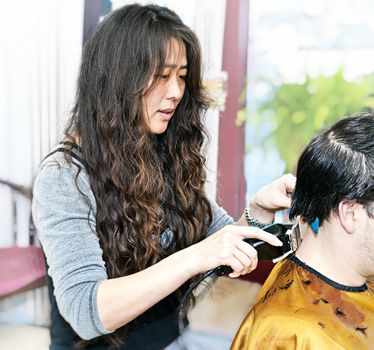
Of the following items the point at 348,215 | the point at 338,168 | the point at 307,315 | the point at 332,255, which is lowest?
the point at 307,315

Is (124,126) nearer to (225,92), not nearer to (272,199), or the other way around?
(272,199)

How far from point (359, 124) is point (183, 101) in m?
0.53

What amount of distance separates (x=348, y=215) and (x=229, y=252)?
30 cm

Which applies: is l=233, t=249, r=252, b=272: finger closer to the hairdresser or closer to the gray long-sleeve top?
the hairdresser

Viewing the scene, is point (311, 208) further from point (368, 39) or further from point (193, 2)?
point (193, 2)

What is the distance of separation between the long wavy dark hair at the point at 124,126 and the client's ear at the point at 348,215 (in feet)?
1.49

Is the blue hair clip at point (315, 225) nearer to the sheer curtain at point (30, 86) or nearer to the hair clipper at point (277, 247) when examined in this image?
the hair clipper at point (277, 247)

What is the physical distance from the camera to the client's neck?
4.34 feet

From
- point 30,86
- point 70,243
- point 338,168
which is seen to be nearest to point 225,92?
point 30,86

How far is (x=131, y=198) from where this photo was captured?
1.43m

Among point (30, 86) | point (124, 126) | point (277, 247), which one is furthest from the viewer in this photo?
point (30, 86)

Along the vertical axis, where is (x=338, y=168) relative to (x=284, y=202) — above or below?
above

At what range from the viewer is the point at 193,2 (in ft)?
6.18

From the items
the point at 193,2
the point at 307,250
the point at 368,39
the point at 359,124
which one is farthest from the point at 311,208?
the point at 193,2
